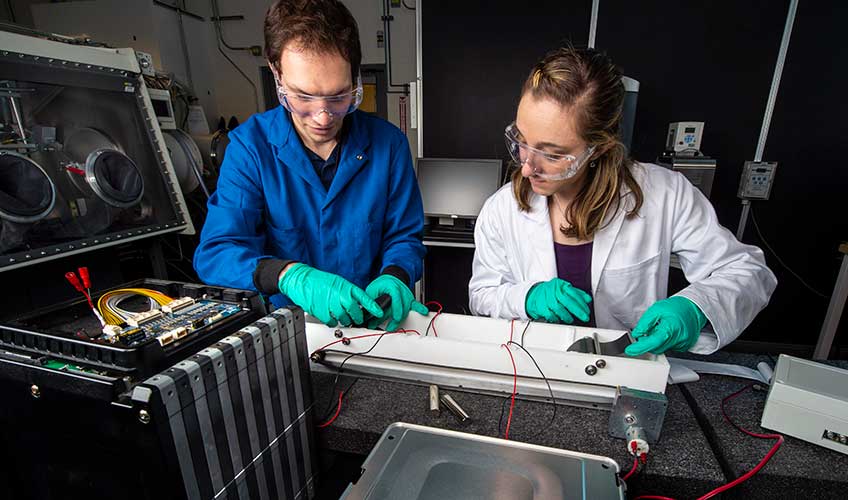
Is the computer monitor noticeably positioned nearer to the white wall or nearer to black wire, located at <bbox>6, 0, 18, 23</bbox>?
the white wall

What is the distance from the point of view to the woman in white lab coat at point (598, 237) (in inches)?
35.0

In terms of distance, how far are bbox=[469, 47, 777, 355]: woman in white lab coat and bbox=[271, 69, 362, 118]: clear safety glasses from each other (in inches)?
16.0

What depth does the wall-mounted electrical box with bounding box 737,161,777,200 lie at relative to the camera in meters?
2.30

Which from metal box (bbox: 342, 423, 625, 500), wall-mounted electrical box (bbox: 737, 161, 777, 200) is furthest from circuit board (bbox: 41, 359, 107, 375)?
wall-mounted electrical box (bbox: 737, 161, 777, 200)

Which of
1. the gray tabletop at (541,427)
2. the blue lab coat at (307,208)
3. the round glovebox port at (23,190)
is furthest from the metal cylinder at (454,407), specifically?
the round glovebox port at (23,190)

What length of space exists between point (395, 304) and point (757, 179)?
2.49 metres

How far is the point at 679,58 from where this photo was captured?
233 centimetres

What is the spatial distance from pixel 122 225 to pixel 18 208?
0.44m

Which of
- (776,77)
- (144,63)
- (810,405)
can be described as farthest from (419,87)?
(810,405)

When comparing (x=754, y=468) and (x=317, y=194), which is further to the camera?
(x=317, y=194)

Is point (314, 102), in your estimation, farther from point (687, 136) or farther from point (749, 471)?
point (687, 136)

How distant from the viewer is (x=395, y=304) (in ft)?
3.06

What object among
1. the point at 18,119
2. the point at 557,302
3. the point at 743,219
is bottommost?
the point at 743,219

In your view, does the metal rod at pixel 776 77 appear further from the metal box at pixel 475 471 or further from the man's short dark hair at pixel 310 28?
the metal box at pixel 475 471
